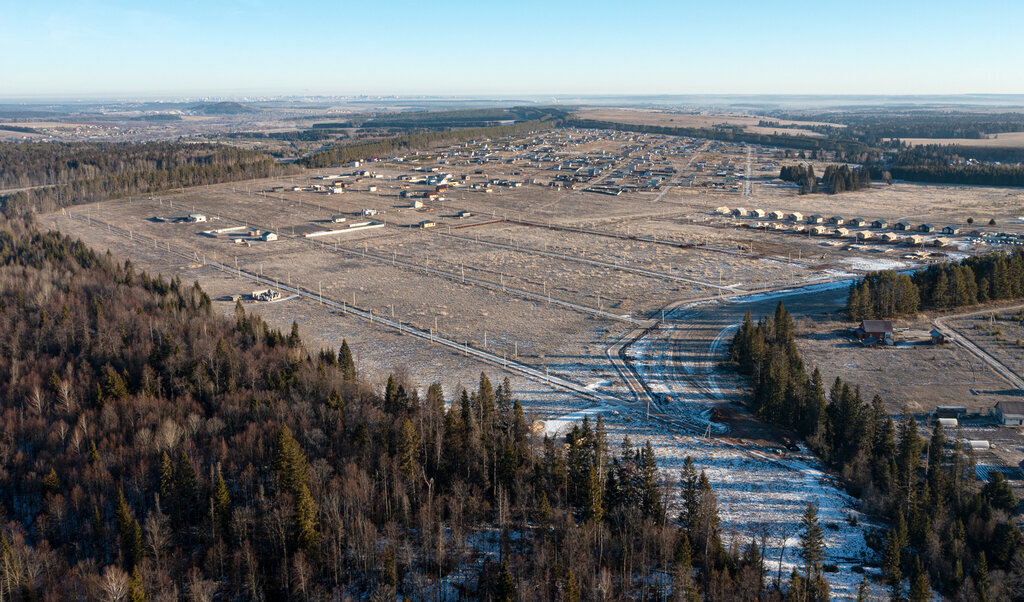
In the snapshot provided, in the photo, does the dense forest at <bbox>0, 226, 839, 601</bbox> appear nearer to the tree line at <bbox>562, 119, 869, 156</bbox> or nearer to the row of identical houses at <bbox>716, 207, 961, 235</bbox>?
the row of identical houses at <bbox>716, 207, 961, 235</bbox>

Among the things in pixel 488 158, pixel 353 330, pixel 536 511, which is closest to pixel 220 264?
pixel 353 330

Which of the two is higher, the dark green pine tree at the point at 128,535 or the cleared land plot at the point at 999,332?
the cleared land plot at the point at 999,332

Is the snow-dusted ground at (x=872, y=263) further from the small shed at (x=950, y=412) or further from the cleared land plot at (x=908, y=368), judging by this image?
the small shed at (x=950, y=412)

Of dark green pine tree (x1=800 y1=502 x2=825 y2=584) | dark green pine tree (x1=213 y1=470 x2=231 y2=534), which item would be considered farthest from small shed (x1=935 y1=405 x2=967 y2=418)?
dark green pine tree (x1=213 y1=470 x2=231 y2=534)

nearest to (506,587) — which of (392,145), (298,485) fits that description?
(298,485)

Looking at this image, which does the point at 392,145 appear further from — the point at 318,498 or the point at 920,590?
the point at 920,590

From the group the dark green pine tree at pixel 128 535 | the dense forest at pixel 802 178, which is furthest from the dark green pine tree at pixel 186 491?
the dense forest at pixel 802 178
